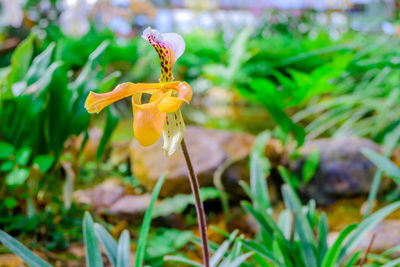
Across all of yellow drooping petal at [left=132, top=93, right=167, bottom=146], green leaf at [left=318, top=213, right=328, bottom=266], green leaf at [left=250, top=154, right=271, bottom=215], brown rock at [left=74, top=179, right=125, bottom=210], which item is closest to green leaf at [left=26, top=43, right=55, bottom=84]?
brown rock at [left=74, top=179, right=125, bottom=210]

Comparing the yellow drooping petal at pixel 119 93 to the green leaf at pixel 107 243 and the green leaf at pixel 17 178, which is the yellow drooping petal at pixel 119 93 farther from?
the green leaf at pixel 17 178

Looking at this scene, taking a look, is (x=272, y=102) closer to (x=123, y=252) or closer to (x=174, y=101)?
(x=123, y=252)

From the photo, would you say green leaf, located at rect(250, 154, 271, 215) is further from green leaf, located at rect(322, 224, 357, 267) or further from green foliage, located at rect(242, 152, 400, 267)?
green leaf, located at rect(322, 224, 357, 267)

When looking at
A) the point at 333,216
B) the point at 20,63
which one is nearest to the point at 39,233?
the point at 20,63

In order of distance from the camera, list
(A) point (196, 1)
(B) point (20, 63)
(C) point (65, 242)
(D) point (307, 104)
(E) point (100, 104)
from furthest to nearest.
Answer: (A) point (196, 1), (D) point (307, 104), (B) point (20, 63), (C) point (65, 242), (E) point (100, 104)

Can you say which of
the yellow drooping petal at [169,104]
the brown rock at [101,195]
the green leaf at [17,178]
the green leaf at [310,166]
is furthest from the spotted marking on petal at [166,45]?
the green leaf at [310,166]

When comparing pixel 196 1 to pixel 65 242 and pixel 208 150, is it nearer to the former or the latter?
pixel 208 150
